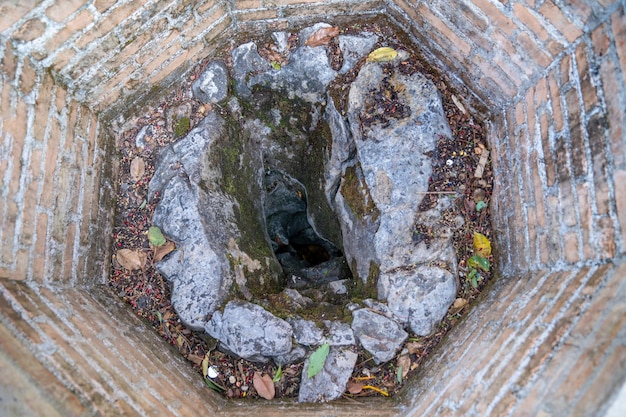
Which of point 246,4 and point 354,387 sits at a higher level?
point 246,4

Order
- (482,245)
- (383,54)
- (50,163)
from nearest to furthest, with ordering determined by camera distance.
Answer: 1. (50,163)
2. (482,245)
3. (383,54)

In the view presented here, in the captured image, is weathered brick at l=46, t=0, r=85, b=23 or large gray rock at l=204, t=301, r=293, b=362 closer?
weathered brick at l=46, t=0, r=85, b=23

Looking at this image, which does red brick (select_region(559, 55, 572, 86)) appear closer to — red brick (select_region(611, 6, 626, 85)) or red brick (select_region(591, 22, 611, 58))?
red brick (select_region(591, 22, 611, 58))

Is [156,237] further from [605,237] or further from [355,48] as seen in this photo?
[605,237]

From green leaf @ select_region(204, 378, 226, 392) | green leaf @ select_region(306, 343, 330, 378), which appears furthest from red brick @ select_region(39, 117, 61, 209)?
green leaf @ select_region(306, 343, 330, 378)

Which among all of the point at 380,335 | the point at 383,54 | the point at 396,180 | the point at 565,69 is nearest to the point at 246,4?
the point at 383,54

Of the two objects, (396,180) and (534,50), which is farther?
(396,180)

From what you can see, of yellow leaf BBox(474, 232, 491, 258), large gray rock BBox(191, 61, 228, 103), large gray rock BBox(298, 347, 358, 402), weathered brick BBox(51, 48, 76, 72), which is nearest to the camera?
weathered brick BBox(51, 48, 76, 72)
